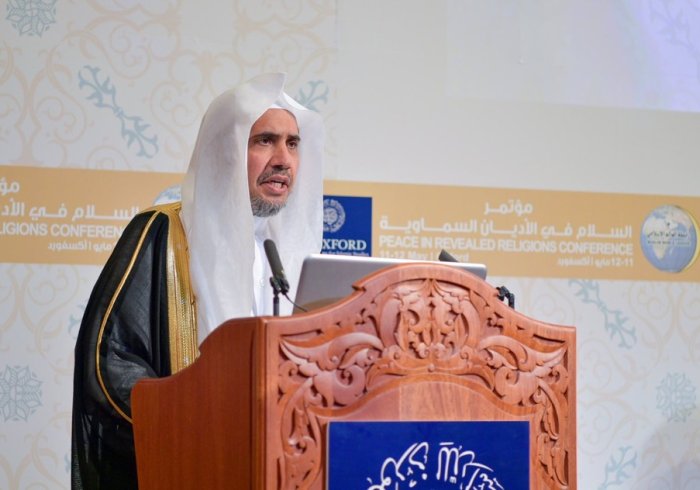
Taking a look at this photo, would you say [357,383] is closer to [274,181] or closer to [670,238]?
[274,181]

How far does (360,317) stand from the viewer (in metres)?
1.61

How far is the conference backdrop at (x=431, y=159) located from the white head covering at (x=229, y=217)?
3.18ft

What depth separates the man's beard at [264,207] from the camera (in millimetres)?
2771

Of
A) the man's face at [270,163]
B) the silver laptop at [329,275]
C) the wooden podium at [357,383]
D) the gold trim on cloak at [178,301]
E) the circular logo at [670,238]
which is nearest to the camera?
the wooden podium at [357,383]

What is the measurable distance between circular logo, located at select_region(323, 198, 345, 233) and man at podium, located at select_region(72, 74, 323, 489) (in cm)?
97

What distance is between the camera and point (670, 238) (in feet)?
14.2

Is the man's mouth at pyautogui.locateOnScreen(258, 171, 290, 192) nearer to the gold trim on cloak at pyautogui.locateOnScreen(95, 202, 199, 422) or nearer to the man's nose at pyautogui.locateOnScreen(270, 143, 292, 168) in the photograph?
the man's nose at pyautogui.locateOnScreen(270, 143, 292, 168)

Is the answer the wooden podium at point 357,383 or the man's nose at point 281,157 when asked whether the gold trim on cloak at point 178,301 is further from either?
A: the wooden podium at point 357,383

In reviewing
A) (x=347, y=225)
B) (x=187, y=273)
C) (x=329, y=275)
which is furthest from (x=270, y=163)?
(x=347, y=225)

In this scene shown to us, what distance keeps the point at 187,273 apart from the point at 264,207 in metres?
0.37

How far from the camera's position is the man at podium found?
7.54 feet

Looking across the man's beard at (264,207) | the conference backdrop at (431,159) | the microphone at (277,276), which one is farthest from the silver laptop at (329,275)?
the conference backdrop at (431,159)

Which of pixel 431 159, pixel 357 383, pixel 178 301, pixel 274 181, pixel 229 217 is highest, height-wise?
pixel 431 159

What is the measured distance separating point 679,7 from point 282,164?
2.37 meters
